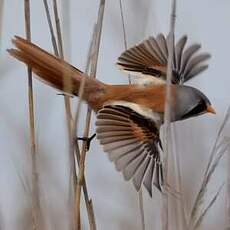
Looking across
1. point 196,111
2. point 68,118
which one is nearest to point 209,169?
point 196,111

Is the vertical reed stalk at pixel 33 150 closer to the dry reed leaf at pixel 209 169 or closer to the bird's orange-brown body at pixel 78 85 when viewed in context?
the bird's orange-brown body at pixel 78 85

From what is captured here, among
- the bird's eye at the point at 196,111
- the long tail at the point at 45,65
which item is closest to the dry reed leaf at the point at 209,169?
the bird's eye at the point at 196,111

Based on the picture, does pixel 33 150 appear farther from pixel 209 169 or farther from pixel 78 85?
pixel 209 169

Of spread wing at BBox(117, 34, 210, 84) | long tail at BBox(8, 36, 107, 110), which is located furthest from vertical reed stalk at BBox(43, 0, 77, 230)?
spread wing at BBox(117, 34, 210, 84)

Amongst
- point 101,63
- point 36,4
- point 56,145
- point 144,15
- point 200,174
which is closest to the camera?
point 144,15

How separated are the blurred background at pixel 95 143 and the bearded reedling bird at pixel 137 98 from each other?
1.9 inches

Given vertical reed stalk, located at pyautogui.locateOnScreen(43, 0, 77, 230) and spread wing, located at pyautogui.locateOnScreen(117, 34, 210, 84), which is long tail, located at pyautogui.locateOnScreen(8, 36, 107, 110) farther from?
spread wing, located at pyautogui.locateOnScreen(117, 34, 210, 84)

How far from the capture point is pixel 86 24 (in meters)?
1.20

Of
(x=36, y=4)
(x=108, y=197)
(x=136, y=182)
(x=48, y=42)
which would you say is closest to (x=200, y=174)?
(x=108, y=197)

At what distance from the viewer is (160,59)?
918 millimetres

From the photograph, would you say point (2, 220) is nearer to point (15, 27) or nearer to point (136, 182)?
point (136, 182)

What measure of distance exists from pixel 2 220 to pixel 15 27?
1.43ft

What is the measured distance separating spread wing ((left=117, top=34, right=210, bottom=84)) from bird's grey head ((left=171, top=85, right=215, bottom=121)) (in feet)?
0.18

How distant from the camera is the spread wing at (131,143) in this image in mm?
746
